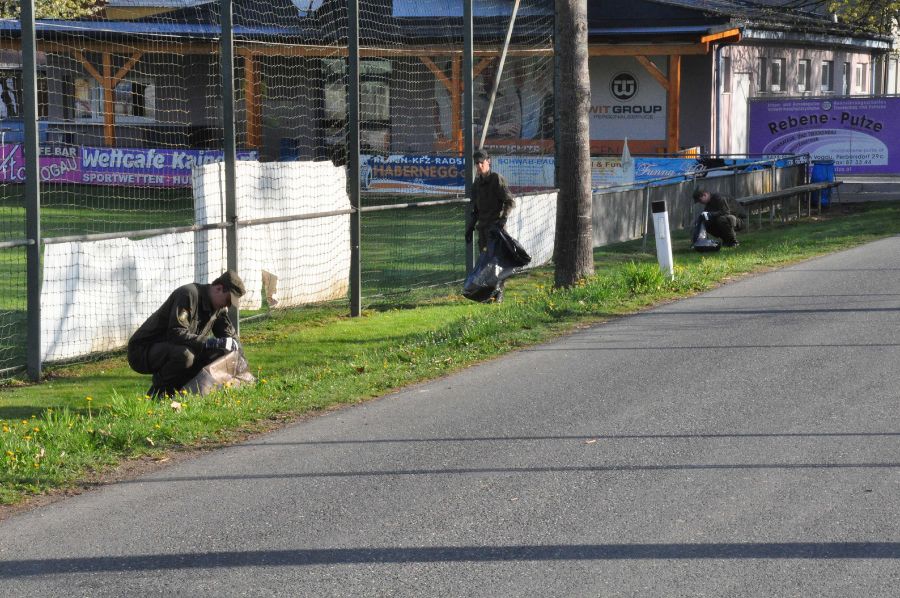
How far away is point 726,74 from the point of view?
3306 centimetres

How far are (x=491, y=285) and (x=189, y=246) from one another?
3458mm

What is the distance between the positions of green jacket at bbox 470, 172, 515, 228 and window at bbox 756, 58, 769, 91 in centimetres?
2324

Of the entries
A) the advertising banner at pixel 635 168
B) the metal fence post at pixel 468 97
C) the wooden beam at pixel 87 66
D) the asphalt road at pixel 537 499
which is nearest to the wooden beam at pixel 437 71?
the advertising banner at pixel 635 168

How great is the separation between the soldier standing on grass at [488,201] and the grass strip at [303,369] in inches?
31.3

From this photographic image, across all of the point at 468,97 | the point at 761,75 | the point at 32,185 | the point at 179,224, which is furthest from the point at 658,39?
the point at 32,185

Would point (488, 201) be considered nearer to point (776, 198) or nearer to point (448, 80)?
point (776, 198)

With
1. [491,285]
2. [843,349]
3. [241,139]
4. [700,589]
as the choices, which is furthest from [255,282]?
[241,139]

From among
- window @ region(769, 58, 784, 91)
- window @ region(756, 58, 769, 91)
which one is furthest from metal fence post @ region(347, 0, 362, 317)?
window @ region(769, 58, 784, 91)

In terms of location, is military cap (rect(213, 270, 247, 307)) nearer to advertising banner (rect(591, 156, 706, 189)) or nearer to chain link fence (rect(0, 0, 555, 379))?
chain link fence (rect(0, 0, 555, 379))

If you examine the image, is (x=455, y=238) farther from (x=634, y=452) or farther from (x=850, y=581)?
(x=850, y=581)

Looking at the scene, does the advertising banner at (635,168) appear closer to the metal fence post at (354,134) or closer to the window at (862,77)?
the metal fence post at (354,134)

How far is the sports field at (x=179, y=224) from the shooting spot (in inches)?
541

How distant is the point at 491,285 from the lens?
1334 cm

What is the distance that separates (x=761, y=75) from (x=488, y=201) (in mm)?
23943
